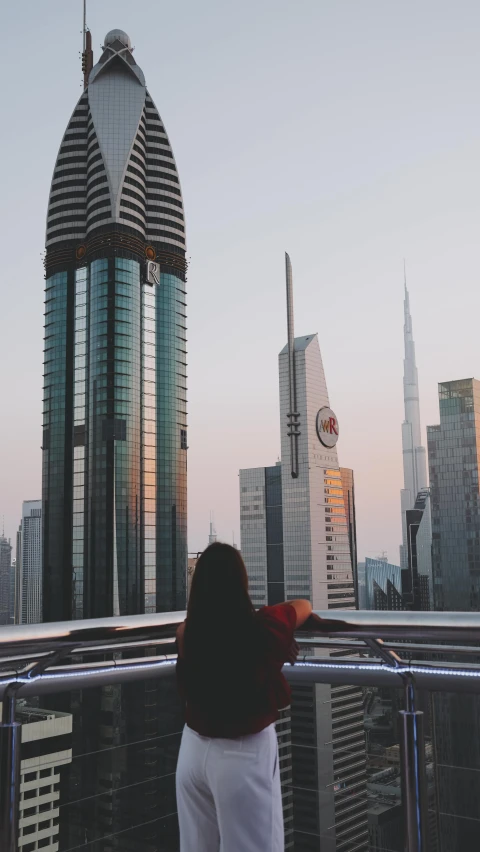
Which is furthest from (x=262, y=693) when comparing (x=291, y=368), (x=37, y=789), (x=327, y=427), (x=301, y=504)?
(x=301, y=504)

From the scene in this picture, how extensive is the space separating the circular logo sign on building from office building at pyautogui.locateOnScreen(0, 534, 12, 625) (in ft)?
258

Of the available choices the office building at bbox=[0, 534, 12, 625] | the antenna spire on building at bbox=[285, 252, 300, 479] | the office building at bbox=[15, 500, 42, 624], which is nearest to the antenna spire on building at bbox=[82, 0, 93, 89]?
the antenna spire on building at bbox=[285, 252, 300, 479]

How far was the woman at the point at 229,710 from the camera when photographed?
182cm

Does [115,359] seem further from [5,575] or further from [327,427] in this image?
[5,575]

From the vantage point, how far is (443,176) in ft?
335

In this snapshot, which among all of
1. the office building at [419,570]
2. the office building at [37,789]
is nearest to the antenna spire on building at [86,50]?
the office building at [419,570]

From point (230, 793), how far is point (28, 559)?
180294 mm

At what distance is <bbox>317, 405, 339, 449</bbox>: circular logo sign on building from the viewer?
A: 112 metres

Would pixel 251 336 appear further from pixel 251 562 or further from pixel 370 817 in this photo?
pixel 370 817

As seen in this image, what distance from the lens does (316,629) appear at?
2.21m

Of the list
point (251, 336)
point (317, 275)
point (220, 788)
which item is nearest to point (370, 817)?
point (220, 788)

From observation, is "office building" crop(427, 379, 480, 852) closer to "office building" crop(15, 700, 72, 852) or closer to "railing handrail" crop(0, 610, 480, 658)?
"office building" crop(15, 700, 72, 852)

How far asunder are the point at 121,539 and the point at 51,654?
280 feet

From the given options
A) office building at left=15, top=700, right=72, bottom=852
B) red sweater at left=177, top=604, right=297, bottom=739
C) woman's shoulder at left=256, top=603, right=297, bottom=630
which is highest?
woman's shoulder at left=256, top=603, right=297, bottom=630
